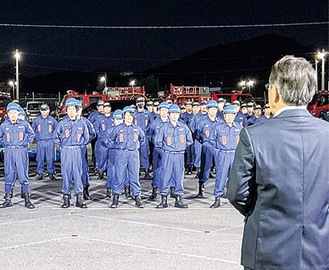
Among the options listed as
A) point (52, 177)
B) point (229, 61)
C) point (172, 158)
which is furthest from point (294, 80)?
point (229, 61)

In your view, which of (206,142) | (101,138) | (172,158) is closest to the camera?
(172,158)

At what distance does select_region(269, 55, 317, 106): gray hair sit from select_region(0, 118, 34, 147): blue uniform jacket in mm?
8928

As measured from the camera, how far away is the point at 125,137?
11312mm

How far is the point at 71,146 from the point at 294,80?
331 inches

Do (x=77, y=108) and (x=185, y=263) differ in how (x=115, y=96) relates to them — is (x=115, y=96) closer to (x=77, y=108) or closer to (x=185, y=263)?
(x=77, y=108)

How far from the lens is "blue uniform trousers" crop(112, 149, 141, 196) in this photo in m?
11.2

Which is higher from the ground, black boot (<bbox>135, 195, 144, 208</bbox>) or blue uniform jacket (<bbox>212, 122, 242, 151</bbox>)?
blue uniform jacket (<bbox>212, 122, 242, 151</bbox>)

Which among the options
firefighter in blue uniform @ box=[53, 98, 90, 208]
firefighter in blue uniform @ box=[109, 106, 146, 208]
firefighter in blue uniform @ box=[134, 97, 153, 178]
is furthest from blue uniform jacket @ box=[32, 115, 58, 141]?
firefighter in blue uniform @ box=[109, 106, 146, 208]

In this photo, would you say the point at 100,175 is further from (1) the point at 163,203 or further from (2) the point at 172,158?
(2) the point at 172,158

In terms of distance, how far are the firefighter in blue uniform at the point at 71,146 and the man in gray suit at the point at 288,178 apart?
820 cm

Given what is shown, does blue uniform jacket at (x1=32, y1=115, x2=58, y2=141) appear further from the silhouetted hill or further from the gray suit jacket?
the silhouetted hill

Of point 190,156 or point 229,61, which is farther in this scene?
point 229,61

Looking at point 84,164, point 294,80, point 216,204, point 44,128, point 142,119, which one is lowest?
point 216,204

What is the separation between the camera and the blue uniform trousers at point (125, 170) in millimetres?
11211
